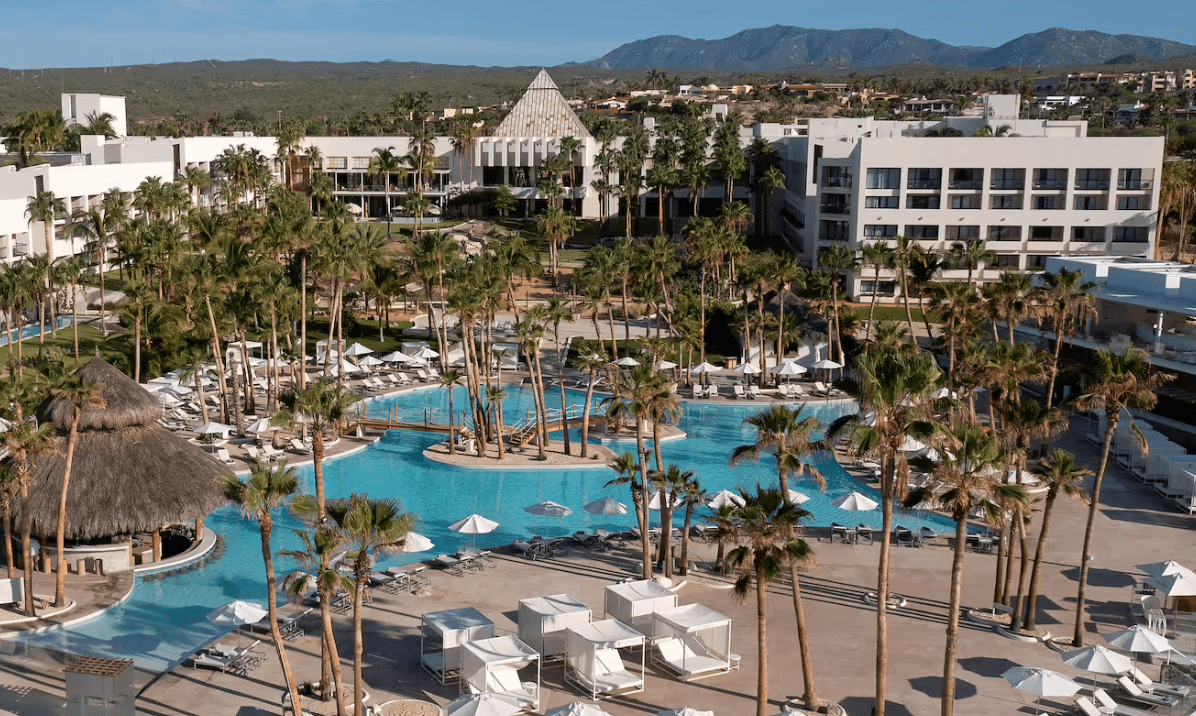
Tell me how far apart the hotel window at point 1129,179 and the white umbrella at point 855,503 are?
5139 cm

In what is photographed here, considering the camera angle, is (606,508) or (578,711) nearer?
(578,711)

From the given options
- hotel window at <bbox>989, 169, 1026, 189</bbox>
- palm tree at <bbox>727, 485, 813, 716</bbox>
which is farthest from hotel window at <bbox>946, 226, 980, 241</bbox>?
palm tree at <bbox>727, 485, 813, 716</bbox>

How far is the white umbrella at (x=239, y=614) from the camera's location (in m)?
26.0

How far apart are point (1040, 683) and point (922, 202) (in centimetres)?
5958

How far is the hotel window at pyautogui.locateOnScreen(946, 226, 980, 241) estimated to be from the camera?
78812 millimetres

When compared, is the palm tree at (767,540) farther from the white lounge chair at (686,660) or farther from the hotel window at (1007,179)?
the hotel window at (1007,179)

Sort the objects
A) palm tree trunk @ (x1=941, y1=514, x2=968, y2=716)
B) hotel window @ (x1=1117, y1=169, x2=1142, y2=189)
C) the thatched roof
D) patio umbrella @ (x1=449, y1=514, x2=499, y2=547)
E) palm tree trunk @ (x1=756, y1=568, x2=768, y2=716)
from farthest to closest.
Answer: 1. hotel window @ (x1=1117, y1=169, x2=1142, y2=189)
2. patio umbrella @ (x1=449, y1=514, x2=499, y2=547)
3. the thatched roof
4. palm tree trunk @ (x1=756, y1=568, x2=768, y2=716)
5. palm tree trunk @ (x1=941, y1=514, x2=968, y2=716)

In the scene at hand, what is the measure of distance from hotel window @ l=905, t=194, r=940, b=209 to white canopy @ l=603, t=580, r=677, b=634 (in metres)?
56.6

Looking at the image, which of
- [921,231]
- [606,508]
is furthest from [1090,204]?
[606,508]

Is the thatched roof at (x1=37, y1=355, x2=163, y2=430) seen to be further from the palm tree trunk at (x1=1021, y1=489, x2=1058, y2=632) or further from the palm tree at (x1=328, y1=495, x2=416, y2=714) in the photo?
the palm tree trunk at (x1=1021, y1=489, x2=1058, y2=632)

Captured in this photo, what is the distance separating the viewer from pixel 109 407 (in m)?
32.6

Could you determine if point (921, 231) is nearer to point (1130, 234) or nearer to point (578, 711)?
point (1130, 234)

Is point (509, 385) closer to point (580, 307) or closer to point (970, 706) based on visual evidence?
point (580, 307)

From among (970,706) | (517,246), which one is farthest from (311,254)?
(970,706)
